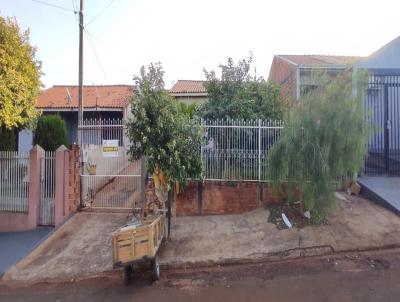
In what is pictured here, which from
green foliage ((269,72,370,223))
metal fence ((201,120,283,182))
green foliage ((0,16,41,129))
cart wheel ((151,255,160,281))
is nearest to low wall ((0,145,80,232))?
green foliage ((0,16,41,129))

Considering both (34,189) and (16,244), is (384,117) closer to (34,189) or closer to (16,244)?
(34,189)

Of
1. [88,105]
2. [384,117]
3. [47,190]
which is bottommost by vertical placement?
[47,190]

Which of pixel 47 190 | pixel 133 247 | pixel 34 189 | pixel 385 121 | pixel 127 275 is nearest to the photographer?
pixel 133 247

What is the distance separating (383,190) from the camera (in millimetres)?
8281

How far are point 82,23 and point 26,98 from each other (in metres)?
3.55

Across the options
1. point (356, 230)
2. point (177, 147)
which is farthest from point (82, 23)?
point (356, 230)

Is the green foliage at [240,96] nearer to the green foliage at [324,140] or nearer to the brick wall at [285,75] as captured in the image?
the brick wall at [285,75]

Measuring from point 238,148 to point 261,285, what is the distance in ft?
12.8

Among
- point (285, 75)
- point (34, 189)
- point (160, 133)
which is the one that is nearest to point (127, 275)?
point (160, 133)

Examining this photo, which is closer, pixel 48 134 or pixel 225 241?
pixel 225 241

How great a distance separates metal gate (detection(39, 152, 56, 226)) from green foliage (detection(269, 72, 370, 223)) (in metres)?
5.97

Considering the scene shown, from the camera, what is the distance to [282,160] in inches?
275

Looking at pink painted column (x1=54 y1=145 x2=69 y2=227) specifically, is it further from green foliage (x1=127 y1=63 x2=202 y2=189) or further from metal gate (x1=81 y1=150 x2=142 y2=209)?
green foliage (x1=127 y1=63 x2=202 y2=189)

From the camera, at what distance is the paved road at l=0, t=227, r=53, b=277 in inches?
281
